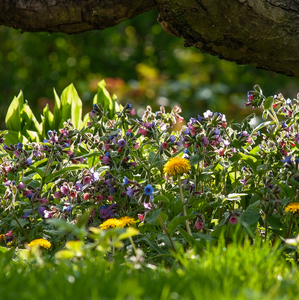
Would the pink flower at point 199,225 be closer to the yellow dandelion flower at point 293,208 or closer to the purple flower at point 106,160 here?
the yellow dandelion flower at point 293,208

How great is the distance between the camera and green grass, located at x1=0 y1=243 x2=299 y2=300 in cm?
131

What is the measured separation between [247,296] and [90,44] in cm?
1263

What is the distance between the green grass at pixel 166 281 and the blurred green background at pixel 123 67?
10.2 metres

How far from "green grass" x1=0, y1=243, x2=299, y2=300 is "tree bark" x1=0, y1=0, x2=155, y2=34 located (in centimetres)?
190

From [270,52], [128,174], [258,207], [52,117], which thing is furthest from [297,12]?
[52,117]

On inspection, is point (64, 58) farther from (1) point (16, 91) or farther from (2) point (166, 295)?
(2) point (166, 295)

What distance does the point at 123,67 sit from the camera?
13.1 m

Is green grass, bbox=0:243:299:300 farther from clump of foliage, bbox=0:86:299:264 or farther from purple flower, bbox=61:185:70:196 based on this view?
purple flower, bbox=61:185:70:196

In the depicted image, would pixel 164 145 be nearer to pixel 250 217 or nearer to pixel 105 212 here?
pixel 105 212

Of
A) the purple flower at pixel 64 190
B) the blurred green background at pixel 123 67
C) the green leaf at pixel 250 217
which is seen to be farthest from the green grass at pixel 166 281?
the blurred green background at pixel 123 67

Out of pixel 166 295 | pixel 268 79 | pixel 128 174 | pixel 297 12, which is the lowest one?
pixel 268 79

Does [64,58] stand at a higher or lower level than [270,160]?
lower

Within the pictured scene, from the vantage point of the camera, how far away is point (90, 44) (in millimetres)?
13203

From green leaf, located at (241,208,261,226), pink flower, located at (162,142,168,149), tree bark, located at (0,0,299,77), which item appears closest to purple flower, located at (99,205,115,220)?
pink flower, located at (162,142,168,149)
